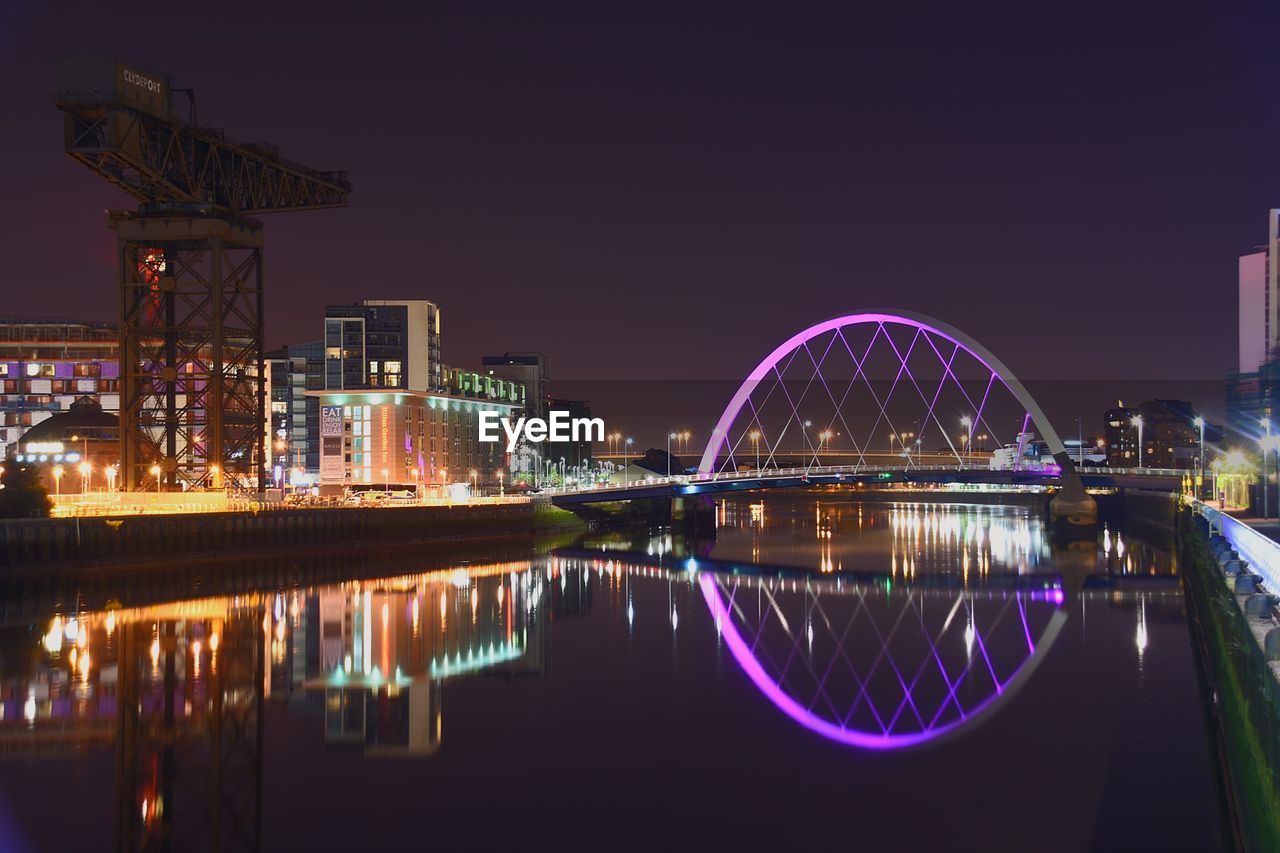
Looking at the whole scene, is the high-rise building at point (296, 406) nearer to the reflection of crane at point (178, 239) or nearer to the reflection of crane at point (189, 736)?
the reflection of crane at point (178, 239)

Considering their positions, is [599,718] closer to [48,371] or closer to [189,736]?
[189,736]

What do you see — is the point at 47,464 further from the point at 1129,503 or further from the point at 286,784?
the point at 1129,503

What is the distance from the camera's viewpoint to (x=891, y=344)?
71.0 meters

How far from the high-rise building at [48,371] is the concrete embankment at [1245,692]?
258ft

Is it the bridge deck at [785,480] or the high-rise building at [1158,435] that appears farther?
the high-rise building at [1158,435]

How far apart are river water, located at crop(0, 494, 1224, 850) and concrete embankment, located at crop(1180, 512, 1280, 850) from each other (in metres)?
0.74

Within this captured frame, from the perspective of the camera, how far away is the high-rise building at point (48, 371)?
83.4 meters

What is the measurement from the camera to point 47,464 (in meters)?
66.2

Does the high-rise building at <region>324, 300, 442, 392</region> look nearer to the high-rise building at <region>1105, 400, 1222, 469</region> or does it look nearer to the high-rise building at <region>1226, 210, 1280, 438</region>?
the high-rise building at <region>1226, 210, 1280, 438</region>

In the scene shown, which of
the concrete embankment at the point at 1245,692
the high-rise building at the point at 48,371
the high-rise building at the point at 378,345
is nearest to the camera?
the concrete embankment at the point at 1245,692

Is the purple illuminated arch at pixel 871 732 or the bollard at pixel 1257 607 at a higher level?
the bollard at pixel 1257 607

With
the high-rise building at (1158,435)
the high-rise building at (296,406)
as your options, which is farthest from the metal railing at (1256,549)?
the high-rise building at (1158,435)

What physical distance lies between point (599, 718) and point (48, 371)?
246 ft

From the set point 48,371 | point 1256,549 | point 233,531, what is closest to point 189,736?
point 1256,549
